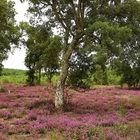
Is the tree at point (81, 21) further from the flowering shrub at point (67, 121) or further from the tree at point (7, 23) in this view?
→ the tree at point (7, 23)

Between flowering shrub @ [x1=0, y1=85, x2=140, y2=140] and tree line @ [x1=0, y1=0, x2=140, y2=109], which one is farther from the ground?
tree line @ [x1=0, y1=0, x2=140, y2=109]

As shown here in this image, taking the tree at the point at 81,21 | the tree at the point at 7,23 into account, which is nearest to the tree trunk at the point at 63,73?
the tree at the point at 81,21

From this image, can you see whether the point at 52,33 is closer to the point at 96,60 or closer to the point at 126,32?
the point at 96,60

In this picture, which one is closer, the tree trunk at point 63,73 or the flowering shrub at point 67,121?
the flowering shrub at point 67,121

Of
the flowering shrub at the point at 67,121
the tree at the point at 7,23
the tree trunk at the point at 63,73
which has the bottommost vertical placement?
the flowering shrub at the point at 67,121

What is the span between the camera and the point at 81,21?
2981 cm

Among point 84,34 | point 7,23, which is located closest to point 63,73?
point 84,34

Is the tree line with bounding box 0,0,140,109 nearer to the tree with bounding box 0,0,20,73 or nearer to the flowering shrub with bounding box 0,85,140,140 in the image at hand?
the flowering shrub with bounding box 0,85,140,140

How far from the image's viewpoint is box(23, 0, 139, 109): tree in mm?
27766

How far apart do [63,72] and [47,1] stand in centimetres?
498

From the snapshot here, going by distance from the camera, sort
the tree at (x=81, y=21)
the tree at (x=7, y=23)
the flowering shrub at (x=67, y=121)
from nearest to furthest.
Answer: the flowering shrub at (x=67, y=121), the tree at (x=81, y=21), the tree at (x=7, y=23)

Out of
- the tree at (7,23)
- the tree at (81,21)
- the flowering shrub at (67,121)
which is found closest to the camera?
the flowering shrub at (67,121)

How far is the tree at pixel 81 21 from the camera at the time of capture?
27.8 m

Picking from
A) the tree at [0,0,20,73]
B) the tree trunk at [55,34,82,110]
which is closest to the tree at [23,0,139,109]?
the tree trunk at [55,34,82,110]
